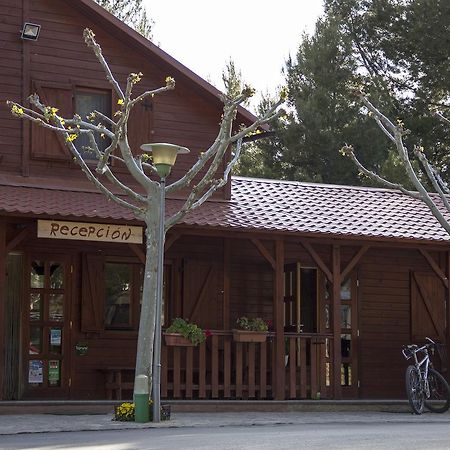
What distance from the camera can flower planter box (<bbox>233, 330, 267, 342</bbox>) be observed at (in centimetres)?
1712

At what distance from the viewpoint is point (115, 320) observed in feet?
59.4

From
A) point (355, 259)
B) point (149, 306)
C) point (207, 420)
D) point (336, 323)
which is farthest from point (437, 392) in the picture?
point (149, 306)

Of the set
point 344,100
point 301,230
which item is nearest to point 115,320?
point 301,230

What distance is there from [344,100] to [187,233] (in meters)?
19.1

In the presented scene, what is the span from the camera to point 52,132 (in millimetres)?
17500


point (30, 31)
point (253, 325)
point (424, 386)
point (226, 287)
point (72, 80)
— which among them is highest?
point (30, 31)

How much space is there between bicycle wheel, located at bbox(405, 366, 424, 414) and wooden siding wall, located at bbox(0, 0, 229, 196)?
16.8 ft

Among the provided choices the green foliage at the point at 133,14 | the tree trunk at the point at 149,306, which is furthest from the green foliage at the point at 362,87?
the tree trunk at the point at 149,306

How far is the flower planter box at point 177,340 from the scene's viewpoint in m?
16.8

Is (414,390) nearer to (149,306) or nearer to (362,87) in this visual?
(149,306)

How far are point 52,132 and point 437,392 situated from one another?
24.3 feet

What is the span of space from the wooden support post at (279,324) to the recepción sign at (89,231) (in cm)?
235

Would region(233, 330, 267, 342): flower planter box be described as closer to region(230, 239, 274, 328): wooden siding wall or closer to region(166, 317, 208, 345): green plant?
region(166, 317, 208, 345): green plant

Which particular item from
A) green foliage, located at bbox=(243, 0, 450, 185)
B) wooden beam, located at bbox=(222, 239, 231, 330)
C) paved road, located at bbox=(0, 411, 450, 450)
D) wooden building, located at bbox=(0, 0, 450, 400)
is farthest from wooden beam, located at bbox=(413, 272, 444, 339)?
green foliage, located at bbox=(243, 0, 450, 185)
